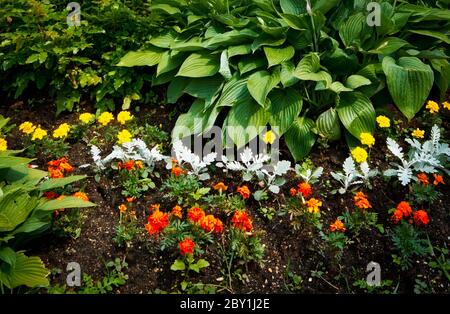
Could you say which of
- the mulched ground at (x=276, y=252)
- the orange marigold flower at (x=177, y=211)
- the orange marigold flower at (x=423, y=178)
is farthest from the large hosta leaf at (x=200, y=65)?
the orange marigold flower at (x=423, y=178)

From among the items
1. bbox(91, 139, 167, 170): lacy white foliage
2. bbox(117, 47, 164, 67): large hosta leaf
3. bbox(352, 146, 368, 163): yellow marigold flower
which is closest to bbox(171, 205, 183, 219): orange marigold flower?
bbox(91, 139, 167, 170): lacy white foliage

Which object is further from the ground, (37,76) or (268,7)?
(268,7)

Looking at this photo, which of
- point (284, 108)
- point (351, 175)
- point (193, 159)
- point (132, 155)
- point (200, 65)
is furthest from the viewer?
point (200, 65)

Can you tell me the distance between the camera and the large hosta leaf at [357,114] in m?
3.54

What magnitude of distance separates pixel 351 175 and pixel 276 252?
749 millimetres

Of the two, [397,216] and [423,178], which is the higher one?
[423,178]

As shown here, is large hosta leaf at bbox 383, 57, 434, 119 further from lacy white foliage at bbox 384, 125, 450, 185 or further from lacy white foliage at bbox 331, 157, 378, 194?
lacy white foliage at bbox 331, 157, 378, 194

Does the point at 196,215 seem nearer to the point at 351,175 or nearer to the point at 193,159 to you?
the point at 193,159

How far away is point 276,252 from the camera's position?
2.99 metres

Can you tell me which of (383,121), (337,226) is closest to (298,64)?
(383,121)
